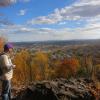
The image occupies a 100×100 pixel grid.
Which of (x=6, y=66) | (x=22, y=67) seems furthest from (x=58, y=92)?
(x=22, y=67)

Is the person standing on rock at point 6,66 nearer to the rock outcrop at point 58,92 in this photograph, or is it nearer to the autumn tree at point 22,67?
the rock outcrop at point 58,92

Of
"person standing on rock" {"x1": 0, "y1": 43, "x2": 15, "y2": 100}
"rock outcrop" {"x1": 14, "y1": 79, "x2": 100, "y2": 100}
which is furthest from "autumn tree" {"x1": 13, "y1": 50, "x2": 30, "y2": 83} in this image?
"person standing on rock" {"x1": 0, "y1": 43, "x2": 15, "y2": 100}

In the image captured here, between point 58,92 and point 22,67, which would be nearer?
point 58,92

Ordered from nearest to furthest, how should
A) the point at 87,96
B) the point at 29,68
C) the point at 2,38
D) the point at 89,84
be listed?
the point at 87,96, the point at 89,84, the point at 2,38, the point at 29,68

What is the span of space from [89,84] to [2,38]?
34.6 metres

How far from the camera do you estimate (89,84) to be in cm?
1080

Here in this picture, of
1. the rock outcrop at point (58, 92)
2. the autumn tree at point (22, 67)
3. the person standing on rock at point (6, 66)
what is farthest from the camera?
the autumn tree at point (22, 67)

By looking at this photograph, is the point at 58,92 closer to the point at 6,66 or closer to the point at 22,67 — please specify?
the point at 6,66

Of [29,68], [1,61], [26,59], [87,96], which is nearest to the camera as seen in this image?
[1,61]

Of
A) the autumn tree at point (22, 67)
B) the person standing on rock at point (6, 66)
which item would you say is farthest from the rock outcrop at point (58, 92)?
the autumn tree at point (22, 67)

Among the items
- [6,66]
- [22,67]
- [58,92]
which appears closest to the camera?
[6,66]

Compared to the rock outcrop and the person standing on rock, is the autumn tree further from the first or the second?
the person standing on rock

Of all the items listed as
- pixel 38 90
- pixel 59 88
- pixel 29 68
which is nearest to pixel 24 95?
pixel 38 90

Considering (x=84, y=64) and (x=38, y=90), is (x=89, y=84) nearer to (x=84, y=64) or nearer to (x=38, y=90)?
(x=38, y=90)
